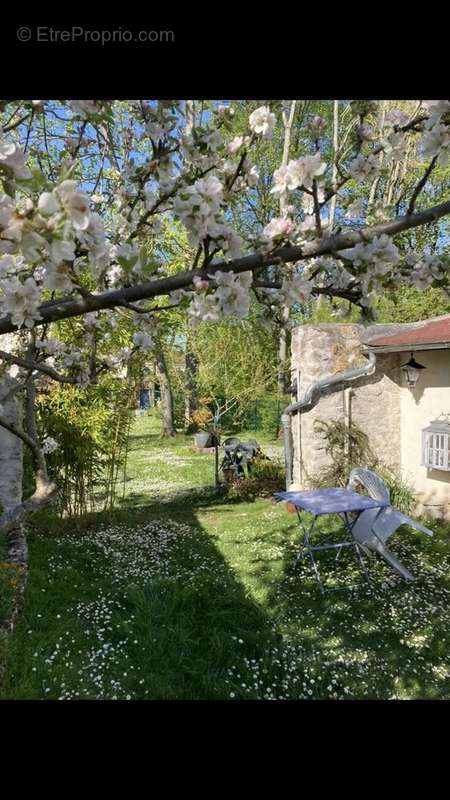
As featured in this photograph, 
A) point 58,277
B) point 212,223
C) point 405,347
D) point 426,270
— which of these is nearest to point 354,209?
Result: point 426,270

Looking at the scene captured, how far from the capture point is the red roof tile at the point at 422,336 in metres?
3.54

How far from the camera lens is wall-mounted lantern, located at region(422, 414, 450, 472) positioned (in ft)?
12.2

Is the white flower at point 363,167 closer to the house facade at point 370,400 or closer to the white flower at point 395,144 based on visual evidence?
the white flower at point 395,144

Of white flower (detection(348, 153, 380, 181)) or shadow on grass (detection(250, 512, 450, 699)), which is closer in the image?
white flower (detection(348, 153, 380, 181))

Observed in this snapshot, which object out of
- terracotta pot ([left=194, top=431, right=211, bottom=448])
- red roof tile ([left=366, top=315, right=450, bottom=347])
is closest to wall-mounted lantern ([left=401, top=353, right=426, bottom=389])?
red roof tile ([left=366, top=315, right=450, bottom=347])

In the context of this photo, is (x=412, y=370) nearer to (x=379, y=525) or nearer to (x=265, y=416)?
(x=379, y=525)

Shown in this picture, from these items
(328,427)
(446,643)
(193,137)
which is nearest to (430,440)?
(328,427)

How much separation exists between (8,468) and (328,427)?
279cm

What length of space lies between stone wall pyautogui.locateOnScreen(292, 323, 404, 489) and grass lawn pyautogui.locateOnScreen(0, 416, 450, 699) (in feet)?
2.76

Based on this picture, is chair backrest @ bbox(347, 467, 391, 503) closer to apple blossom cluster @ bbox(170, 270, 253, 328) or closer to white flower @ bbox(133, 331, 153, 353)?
white flower @ bbox(133, 331, 153, 353)
